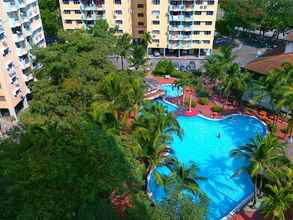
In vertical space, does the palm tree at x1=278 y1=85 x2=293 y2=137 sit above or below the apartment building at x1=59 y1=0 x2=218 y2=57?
below

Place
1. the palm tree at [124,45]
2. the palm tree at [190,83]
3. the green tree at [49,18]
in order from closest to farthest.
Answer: the palm tree at [190,83] < the palm tree at [124,45] < the green tree at [49,18]

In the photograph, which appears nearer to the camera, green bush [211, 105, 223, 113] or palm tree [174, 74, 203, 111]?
green bush [211, 105, 223, 113]

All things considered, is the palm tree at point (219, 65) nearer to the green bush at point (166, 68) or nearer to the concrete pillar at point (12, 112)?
the green bush at point (166, 68)

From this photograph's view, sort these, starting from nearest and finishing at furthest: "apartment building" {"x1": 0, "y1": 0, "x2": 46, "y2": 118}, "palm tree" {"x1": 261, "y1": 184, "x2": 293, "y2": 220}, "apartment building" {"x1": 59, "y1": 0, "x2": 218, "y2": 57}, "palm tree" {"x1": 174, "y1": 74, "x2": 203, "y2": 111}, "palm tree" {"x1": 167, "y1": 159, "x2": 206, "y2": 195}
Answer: "palm tree" {"x1": 261, "y1": 184, "x2": 293, "y2": 220}, "palm tree" {"x1": 167, "y1": 159, "x2": 206, "y2": 195}, "apartment building" {"x1": 0, "y1": 0, "x2": 46, "y2": 118}, "palm tree" {"x1": 174, "y1": 74, "x2": 203, "y2": 111}, "apartment building" {"x1": 59, "y1": 0, "x2": 218, "y2": 57}

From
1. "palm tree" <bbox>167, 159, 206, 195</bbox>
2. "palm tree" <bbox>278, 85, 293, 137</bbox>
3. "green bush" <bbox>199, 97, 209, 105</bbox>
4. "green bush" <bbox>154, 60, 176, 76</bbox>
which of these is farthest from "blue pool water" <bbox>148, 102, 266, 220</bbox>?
"green bush" <bbox>154, 60, 176, 76</bbox>

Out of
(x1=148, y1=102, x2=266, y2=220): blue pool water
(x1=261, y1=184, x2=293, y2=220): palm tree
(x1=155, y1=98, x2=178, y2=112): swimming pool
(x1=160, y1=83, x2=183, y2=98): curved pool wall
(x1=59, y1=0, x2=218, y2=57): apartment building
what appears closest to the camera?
(x1=261, y1=184, x2=293, y2=220): palm tree

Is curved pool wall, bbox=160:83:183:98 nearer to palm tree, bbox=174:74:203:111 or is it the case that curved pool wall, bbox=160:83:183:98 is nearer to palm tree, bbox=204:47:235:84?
palm tree, bbox=174:74:203:111

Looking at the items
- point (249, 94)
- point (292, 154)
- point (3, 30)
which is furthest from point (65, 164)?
point (249, 94)

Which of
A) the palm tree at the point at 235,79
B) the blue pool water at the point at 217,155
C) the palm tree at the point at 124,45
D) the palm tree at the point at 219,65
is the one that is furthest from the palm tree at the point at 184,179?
the palm tree at the point at 124,45
